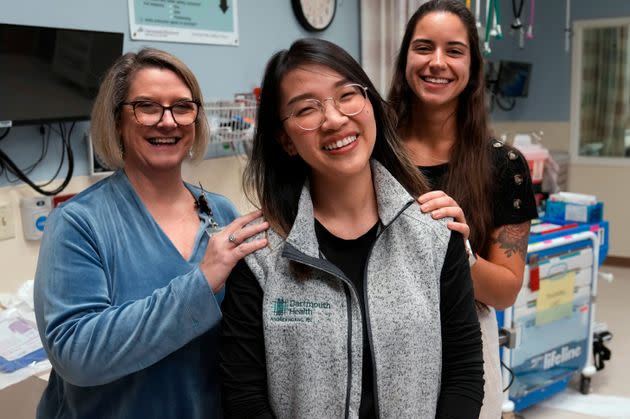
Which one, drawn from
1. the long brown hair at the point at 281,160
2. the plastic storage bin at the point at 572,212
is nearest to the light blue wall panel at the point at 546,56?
the plastic storage bin at the point at 572,212

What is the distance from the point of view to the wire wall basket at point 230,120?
265cm

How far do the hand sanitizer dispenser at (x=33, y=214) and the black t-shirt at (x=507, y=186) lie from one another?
4.48 ft

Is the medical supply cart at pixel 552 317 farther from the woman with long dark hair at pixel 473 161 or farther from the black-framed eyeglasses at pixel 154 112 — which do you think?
the black-framed eyeglasses at pixel 154 112

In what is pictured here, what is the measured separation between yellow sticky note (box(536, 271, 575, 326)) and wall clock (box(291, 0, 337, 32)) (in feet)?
5.73

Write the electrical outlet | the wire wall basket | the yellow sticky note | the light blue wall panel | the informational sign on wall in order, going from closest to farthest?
the electrical outlet, the informational sign on wall, the wire wall basket, the yellow sticky note, the light blue wall panel

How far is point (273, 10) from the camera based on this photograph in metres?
3.12

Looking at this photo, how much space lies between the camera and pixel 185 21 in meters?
2.66

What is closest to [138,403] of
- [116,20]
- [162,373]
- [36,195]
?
[162,373]

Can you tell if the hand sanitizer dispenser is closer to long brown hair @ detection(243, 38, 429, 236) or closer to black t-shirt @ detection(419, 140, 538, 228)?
long brown hair @ detection(243, 38, 429, 236)

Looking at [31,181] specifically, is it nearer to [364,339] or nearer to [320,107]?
[320,107]

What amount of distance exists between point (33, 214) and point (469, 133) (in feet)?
4.87

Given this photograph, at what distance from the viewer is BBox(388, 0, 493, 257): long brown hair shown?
146 cm

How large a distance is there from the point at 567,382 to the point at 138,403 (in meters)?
2.53

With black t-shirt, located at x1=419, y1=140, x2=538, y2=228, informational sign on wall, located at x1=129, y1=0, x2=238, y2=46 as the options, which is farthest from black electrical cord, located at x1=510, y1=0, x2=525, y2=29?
black t-shirt, located at x1=419, y1=140, x2=538, y2=228
